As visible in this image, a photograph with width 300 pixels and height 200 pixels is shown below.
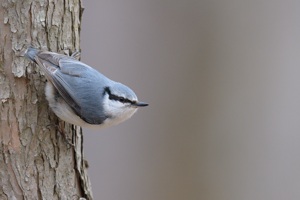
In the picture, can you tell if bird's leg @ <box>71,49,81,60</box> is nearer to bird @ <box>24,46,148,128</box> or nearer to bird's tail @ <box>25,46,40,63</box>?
bird @ <box>24,46,148,128</box>

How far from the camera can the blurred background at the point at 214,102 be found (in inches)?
216

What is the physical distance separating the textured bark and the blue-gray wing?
0.11 metres

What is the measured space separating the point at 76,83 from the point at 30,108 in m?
0.25

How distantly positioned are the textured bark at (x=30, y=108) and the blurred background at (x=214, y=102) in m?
2.37

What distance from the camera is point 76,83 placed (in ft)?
9.21

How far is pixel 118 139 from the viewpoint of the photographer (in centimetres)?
518

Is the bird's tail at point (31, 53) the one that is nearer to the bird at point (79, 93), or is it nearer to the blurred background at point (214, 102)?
the bird at point (79, 93)

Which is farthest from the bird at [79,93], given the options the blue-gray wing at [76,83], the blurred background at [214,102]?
the blurred background at [214,102]

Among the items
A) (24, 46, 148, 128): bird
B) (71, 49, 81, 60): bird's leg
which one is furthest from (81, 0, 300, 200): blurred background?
(24, 46, 148, 128): bird

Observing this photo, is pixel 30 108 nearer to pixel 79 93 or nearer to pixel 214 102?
pixel 79 93

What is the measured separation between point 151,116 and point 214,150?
73 cm

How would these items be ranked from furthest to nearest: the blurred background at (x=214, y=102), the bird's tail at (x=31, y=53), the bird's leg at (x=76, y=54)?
the blurred background at (x=214, y=102) → the bird's leg at (x=76, y=54) → the bird's tail at (x=31, y=53)

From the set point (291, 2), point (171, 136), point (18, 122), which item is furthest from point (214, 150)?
point (18, 122)

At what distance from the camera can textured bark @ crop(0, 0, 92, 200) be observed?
9.13 ft
